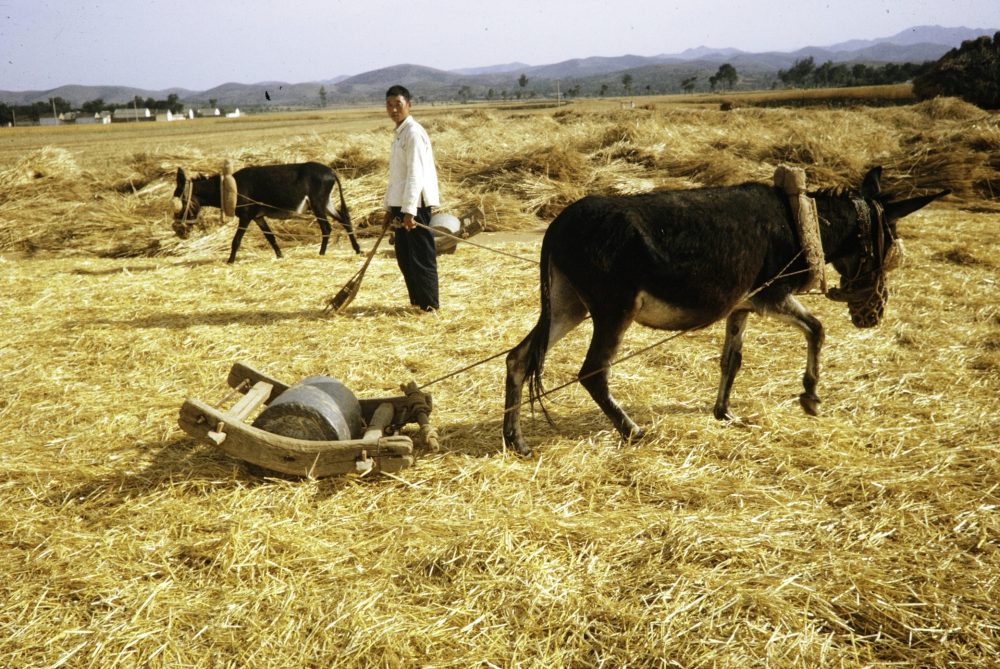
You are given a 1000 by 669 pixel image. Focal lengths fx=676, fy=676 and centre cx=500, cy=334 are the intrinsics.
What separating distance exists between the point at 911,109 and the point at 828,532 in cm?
2423

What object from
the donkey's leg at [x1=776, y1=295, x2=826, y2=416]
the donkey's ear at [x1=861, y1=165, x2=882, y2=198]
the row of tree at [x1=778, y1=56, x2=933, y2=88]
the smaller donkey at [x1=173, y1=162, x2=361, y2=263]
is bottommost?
the donkey's leg at [x1=776, y1=295, x2=826, y2=416]

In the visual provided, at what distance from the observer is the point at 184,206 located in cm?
988

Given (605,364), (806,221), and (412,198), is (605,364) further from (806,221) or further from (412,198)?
(412,198)

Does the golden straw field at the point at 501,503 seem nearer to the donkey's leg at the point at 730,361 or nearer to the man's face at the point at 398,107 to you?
the donkey's leg at the point at 730,361

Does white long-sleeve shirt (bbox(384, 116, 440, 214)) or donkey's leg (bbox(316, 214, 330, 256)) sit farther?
donkey's leg (bbox(316, 214, 330, 256))

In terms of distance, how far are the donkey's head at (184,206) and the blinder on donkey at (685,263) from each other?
24.3 feet

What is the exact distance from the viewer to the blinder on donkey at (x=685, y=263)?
3916 millimetres

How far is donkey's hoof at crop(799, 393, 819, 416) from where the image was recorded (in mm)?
4514

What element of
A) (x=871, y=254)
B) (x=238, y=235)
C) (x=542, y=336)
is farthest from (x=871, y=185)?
(x=238, y=235)

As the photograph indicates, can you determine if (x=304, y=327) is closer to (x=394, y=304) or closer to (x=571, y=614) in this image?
(x=394, y=304)

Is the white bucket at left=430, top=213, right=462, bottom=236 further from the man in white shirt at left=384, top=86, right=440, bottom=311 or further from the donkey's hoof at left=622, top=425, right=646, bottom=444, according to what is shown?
the donkey's hoof at left=622, top=425, right=646, bottom=444

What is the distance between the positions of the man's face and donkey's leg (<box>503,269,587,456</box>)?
340 cm

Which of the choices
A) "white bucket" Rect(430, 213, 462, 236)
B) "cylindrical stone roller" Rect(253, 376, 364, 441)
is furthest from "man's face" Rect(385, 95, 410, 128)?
"cylindrical stone roller" Rect(253, 376, 364, 441)

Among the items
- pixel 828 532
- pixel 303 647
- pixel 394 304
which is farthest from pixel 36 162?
pixel 828 532
